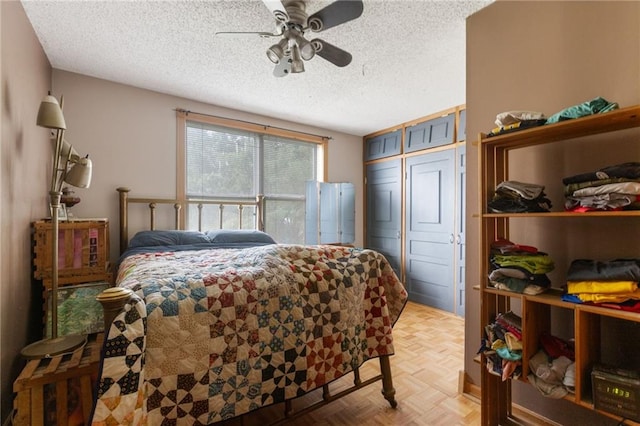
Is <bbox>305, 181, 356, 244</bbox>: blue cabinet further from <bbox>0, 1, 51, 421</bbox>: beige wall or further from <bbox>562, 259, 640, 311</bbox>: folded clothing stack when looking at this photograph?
<bbox>562, 259, 640, 311</bbox>: folded clothing stack

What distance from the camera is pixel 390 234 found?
14.2 ft

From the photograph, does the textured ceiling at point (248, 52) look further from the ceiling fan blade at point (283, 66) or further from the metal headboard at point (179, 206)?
the metal headboard at point (179, 206)

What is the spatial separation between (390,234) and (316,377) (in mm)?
3180

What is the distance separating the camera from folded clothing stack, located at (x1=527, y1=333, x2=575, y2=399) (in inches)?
47.7

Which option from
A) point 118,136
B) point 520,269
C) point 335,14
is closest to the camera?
point 520,269

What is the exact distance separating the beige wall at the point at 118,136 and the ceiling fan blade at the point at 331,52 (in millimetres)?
2055

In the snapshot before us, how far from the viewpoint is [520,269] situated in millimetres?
1365

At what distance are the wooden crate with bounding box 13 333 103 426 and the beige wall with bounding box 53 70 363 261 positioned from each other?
1.77 metres

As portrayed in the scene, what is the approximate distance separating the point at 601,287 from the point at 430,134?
9.69ft

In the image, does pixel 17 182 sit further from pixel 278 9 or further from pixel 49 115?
pixel 278 9

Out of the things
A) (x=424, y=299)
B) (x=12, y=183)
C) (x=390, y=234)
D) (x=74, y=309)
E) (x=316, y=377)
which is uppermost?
(x=12, y=183)

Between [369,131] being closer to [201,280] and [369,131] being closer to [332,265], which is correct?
[332,265]

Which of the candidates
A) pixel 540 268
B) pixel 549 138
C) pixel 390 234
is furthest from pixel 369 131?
pixel 540 268

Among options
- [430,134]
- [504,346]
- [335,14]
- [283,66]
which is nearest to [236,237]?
[283,66]
